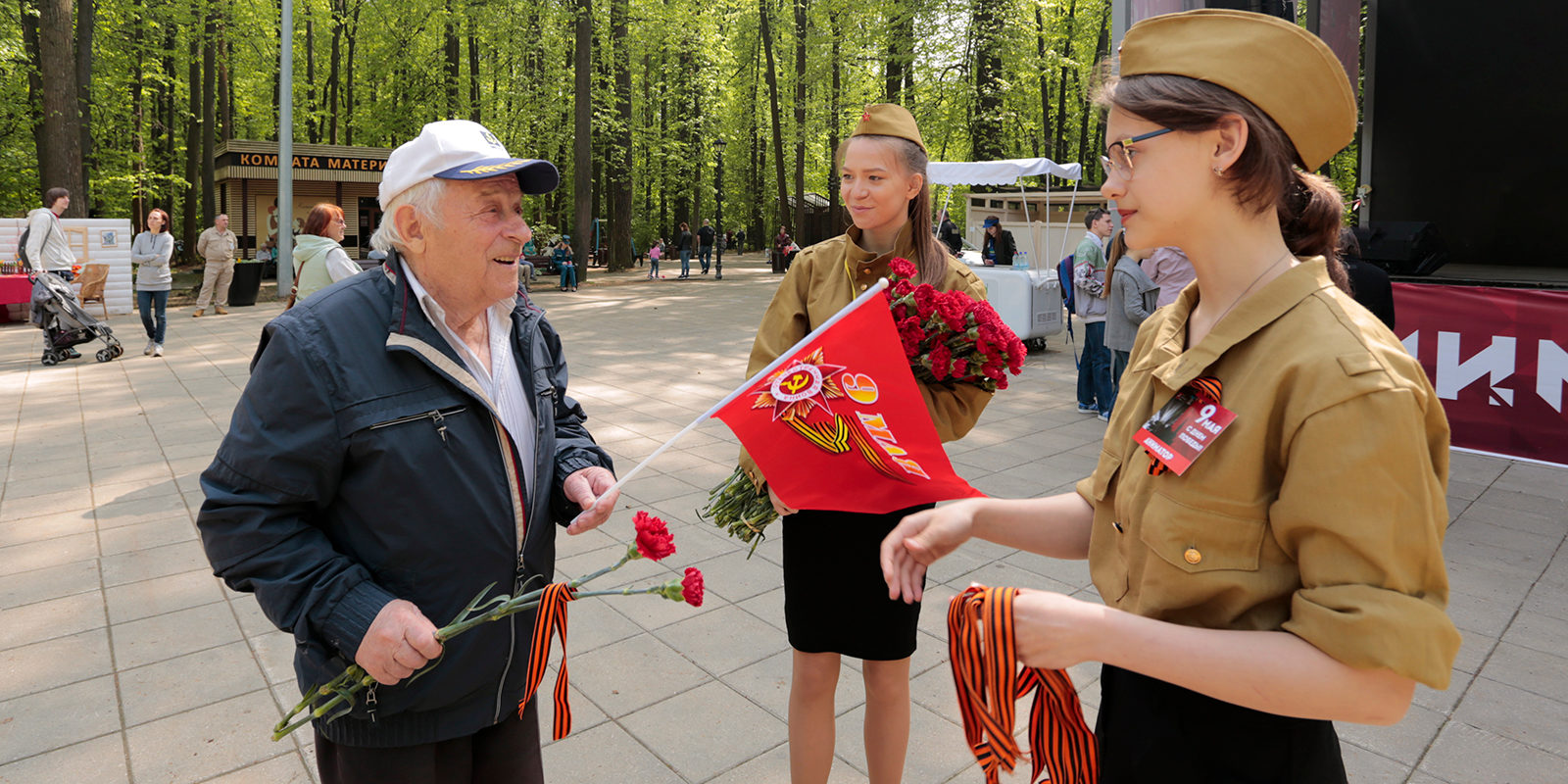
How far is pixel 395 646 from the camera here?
70.8 inches

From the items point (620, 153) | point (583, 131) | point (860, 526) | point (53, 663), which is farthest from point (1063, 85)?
point (53, 663)

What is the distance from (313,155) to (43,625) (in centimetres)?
3122

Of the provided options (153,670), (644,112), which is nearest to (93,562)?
(153,670)

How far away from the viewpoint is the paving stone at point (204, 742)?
Result: 10.7 ft

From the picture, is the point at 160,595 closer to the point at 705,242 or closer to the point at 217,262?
the point at 217,262

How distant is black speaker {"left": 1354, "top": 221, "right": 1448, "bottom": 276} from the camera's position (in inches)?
435

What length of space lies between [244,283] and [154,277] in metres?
7.35

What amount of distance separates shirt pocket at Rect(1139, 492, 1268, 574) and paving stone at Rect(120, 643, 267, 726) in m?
3.83

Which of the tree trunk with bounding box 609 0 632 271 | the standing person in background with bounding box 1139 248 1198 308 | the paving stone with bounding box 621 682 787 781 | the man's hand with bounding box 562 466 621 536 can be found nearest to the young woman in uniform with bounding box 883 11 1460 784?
the man's hand with bounding box 562 466 621 536

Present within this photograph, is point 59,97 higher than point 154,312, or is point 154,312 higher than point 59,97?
point 59,97

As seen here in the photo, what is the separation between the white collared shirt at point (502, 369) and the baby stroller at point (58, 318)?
12.9 meters

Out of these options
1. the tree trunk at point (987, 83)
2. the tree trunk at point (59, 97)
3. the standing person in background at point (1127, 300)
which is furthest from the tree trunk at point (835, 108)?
the standing person in background at point (1127, 300)

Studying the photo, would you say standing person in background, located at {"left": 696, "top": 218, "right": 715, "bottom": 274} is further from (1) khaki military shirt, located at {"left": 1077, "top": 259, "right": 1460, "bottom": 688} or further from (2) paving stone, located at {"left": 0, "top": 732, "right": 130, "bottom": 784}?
(1) khaki military shirt, located at {"left": 1077, "top": 259, "right": 1460, "bottom": 688}

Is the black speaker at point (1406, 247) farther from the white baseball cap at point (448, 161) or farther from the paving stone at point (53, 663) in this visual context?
the paving stone at point (53, 663)
